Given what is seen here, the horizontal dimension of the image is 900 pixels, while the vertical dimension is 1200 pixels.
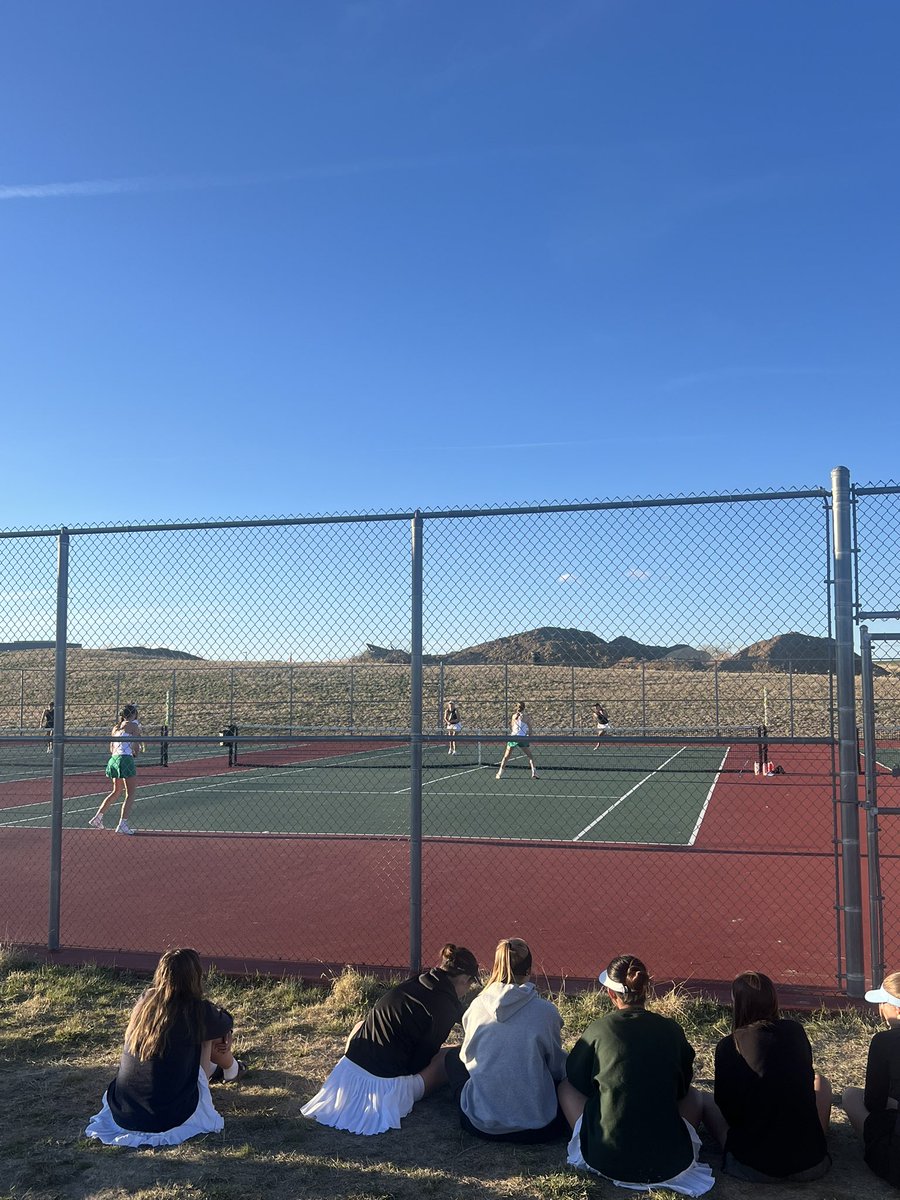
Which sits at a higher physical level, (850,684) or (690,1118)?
(850,684)

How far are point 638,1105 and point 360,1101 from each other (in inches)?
57.2

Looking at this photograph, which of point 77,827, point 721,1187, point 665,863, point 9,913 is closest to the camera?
point 721,1187

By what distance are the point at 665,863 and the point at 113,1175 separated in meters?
8.50

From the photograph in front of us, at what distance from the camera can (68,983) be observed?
707 cm

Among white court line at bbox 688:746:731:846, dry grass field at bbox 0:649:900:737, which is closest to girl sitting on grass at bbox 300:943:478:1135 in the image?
white court line at bbox 688:746:731:846

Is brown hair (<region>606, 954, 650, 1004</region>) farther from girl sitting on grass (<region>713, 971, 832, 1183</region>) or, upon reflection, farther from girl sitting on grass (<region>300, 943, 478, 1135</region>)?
girl sitting on grass (<region>300, 943, 478, 1135</region>)

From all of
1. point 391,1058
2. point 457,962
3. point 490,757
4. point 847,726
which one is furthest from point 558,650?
point 490,757

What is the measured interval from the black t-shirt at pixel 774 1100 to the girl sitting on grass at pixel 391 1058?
1415mm

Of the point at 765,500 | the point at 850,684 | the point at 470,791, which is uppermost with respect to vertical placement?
the point at 765,500

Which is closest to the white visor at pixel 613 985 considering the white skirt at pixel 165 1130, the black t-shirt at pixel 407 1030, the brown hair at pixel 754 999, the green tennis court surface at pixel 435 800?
the brown hair at pixel 754 999

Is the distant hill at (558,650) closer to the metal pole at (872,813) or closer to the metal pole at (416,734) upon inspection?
the metal pole at (416,734)

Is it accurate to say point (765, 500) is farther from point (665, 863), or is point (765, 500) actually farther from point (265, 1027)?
point (665, 863)

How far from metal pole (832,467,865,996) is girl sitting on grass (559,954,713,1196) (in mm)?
2378

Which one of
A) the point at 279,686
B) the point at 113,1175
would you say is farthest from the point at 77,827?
the point at 279,686
